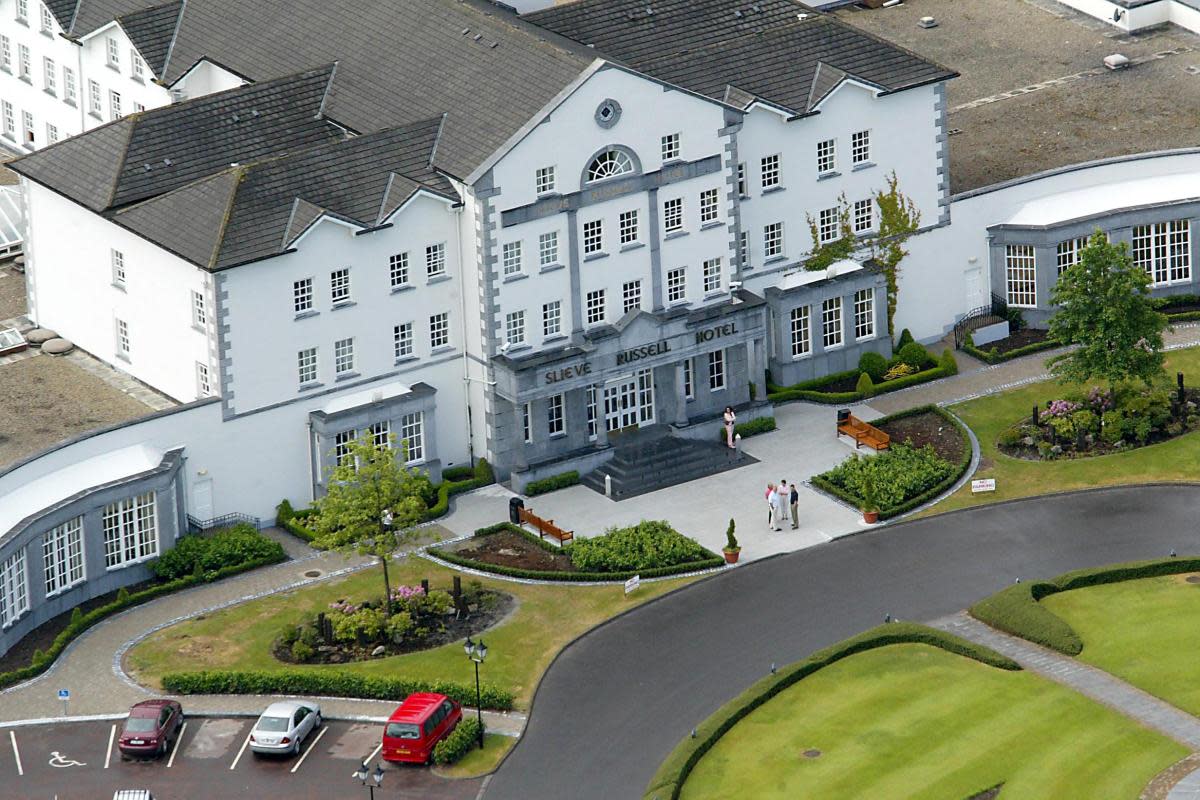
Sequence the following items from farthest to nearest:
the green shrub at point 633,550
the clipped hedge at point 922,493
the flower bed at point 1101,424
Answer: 1. the flower bed at point 1101,424
2. the clipped hedge at point 922,493
3. the green shrub at point 633,550

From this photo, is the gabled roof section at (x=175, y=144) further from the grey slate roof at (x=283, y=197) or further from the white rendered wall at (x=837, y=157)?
the white rendered wall at (x=837, y=157)

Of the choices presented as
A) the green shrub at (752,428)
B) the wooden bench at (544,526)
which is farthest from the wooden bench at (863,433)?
the wooden bench at (544,526)

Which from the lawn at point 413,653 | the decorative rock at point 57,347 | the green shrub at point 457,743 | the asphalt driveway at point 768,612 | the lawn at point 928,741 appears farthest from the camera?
the decorative rock at point 57,347

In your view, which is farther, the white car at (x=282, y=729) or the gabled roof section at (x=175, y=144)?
the gabled roof section at (x=175, y=144)

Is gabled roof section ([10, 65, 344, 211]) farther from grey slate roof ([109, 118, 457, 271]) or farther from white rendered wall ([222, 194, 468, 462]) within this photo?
white rendered wall ([222, 194, 468, 462])

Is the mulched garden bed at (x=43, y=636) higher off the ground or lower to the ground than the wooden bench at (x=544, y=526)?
lower

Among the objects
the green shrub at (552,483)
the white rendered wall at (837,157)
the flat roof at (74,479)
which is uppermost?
the white rendered wall at (837,157)
